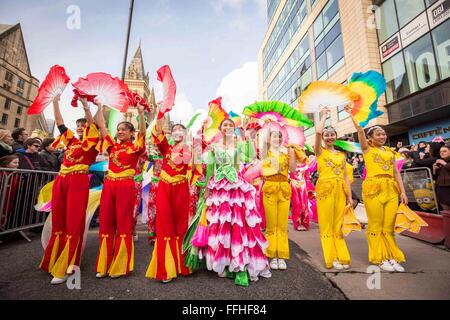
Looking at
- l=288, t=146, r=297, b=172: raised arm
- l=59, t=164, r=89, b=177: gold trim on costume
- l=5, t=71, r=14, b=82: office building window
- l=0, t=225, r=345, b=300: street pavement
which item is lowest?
l=0, t=225, r=345, b=300: street pavement

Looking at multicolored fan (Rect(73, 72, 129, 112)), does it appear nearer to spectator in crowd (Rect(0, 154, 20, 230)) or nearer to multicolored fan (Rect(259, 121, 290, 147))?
multicolored fan (Rect(259, 121, 290, 147))

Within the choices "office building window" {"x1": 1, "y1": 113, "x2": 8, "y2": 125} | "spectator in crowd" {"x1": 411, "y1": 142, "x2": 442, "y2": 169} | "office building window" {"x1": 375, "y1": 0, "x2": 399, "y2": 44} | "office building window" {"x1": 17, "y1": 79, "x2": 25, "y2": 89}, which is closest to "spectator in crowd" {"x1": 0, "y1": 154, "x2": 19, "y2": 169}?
"spectator in crowd" {"x1": 411, "y1": 142, "x2": 442, "y2": 169}

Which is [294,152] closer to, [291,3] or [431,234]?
[431,234]

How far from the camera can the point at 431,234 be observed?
394 centimetres

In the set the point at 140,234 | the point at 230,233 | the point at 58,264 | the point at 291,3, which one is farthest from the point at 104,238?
the point at 291,3

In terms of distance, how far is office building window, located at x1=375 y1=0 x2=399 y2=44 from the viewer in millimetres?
12164

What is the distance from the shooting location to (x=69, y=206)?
8.26 feet

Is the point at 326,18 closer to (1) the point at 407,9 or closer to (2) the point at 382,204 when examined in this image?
(1) the point at 407,9

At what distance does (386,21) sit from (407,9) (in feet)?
4.78

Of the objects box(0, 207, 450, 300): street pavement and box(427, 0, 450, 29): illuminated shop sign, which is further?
box(427, 0, 450, 29): illuminated shop sign

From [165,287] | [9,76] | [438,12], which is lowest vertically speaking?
[165,287]

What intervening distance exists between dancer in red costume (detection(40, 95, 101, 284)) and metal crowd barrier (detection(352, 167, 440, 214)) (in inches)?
230

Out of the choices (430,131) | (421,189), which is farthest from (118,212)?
→ (430,131)

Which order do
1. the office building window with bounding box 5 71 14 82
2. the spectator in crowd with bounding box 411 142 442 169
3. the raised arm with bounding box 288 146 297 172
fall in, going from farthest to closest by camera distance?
1. the office building window with bounding box 5 71 14 82
2. the spectator in crowd with bounding box 411 142 442 169
3. the raised arm with bounding box 288 146 297 172
